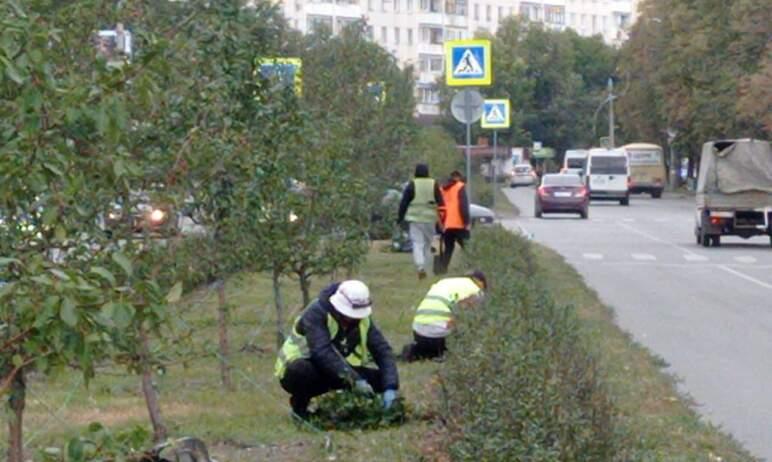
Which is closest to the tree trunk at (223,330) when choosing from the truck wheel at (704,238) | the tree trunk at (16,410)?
the tree trunk at (16,410)

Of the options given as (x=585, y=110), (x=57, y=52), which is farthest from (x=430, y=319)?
(x=585, y=110)

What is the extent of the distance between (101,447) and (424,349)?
9.83 meters

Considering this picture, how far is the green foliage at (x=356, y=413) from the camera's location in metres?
11.1

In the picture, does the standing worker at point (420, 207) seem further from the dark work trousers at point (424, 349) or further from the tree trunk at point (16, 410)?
the tree trunk at point (16, 410)

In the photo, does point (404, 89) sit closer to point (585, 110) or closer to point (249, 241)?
point (249, 241)

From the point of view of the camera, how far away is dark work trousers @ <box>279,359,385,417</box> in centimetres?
1140

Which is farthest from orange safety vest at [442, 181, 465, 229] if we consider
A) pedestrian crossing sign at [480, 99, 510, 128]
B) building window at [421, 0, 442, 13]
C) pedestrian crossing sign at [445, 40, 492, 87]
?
building window at [421, 0, 442, 13]

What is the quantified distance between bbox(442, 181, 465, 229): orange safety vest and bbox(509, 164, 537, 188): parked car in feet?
241

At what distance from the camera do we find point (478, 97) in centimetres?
2573

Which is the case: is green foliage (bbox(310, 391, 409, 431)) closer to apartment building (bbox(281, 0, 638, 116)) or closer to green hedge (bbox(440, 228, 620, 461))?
green hedge (bbox(440, 228, 620, 461))

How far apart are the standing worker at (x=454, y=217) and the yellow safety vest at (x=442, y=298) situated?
1040cm

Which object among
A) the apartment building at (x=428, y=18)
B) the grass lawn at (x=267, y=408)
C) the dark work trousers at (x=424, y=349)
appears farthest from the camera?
the apartment building at (x=428, y=18)

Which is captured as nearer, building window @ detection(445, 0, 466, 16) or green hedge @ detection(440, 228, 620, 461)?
green hedge @ detection(440, 228, 620, 461)

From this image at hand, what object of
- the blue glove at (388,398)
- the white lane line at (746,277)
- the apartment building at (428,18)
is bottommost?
the white lane line at (746,277)
